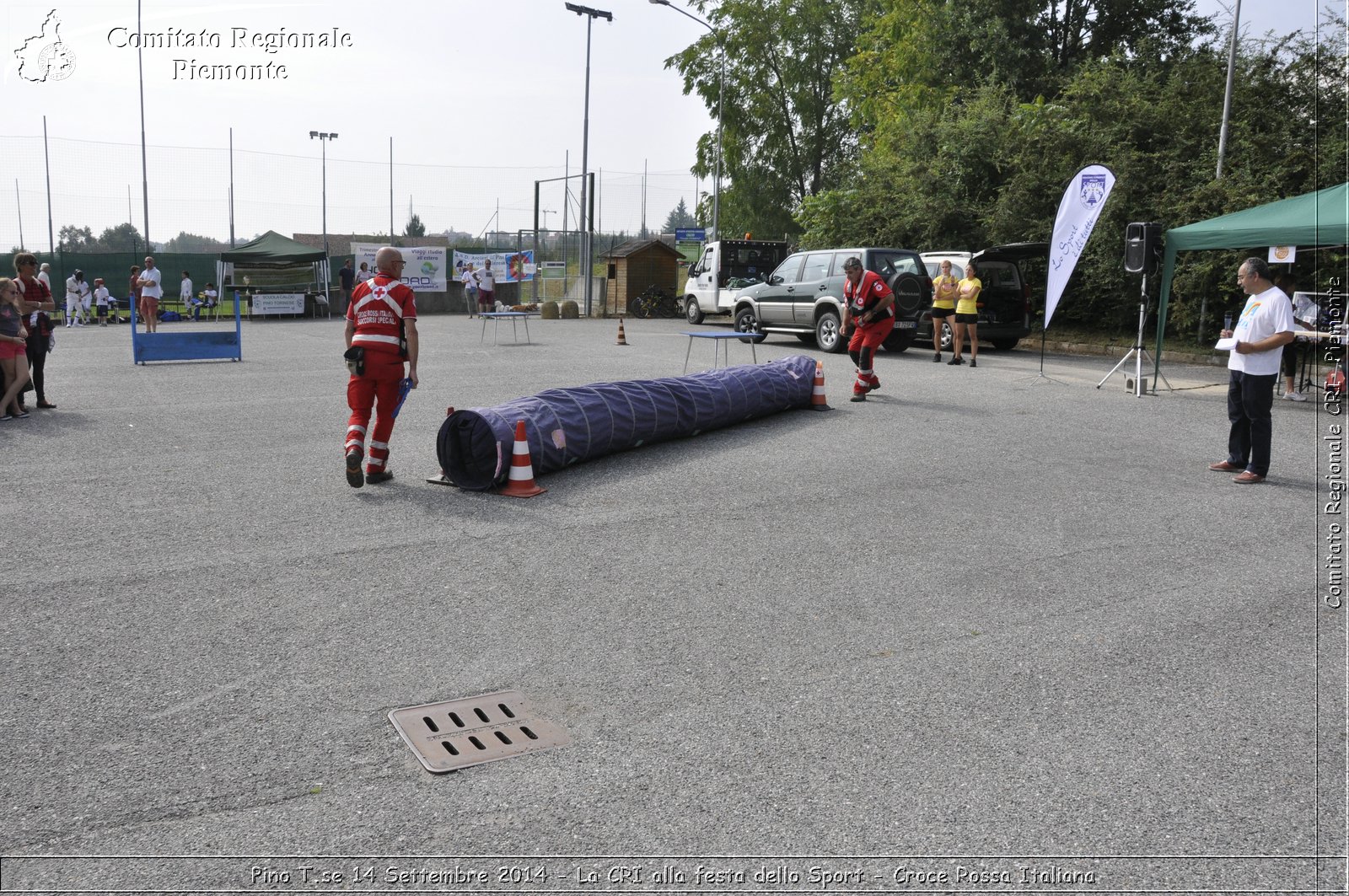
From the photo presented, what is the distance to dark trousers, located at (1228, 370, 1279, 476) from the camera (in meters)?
8.59

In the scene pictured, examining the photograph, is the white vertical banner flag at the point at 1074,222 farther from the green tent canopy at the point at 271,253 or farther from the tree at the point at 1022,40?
the green tent canopy at the point at 271,253

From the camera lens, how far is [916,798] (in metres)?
3.52

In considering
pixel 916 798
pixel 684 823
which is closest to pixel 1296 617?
pixel 916 798

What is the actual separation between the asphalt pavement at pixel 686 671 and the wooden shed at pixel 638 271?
27961mm

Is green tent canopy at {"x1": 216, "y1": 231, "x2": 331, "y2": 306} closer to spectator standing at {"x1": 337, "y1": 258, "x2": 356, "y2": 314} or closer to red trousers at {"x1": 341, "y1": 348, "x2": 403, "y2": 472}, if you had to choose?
spectator standing at {"x1": 337, "y1": 258, "x2": 356, "y2": 314}

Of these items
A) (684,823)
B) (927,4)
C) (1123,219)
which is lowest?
(684,823)

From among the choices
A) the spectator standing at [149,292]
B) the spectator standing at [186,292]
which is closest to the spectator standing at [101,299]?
the spectator standing at [186,292]

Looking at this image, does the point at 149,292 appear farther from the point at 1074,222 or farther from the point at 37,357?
the point at 1074,222

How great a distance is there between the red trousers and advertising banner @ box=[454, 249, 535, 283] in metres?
32.0

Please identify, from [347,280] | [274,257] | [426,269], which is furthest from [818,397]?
[426,269]

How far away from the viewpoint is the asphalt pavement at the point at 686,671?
3.22 metres

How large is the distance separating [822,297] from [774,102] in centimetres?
2847

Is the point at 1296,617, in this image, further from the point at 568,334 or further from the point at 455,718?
the point at 568,334

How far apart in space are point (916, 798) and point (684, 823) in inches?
31.0
